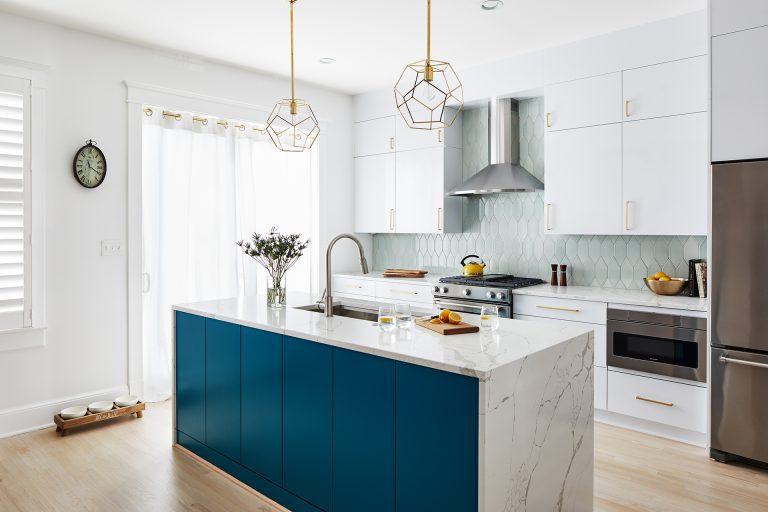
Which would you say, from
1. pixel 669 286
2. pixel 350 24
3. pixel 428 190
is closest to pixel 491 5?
pixel 350 24

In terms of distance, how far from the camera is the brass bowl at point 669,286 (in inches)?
147

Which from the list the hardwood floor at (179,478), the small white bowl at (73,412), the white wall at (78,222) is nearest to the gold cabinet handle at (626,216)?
the hardwood floor at (179,478)

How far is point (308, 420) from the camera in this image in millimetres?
2479

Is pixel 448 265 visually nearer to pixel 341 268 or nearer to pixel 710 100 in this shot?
pixel 341 268

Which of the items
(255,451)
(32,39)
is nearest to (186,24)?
(32,39)

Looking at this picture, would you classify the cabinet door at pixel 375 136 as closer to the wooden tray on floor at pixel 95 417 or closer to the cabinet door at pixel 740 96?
the cabinet door at pixel 740 96

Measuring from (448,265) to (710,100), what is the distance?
2.83 meters

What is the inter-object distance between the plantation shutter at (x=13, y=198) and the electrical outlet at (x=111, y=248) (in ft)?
1.66

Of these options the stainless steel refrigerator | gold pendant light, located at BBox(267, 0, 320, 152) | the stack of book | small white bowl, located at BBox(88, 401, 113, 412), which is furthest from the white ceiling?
small white bowl, located at BBox(88, 401, 113, 412)

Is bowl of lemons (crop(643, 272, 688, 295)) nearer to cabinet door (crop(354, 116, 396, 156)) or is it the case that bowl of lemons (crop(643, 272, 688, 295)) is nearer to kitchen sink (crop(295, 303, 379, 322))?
kitchen sink (crop(295, 303, 379, 322))

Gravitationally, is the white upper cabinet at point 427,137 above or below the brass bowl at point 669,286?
above

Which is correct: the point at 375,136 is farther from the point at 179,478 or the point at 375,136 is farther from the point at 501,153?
the point at 179,478

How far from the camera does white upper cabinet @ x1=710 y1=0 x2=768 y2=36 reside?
2973mm

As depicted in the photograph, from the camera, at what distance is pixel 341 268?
5.86 m
